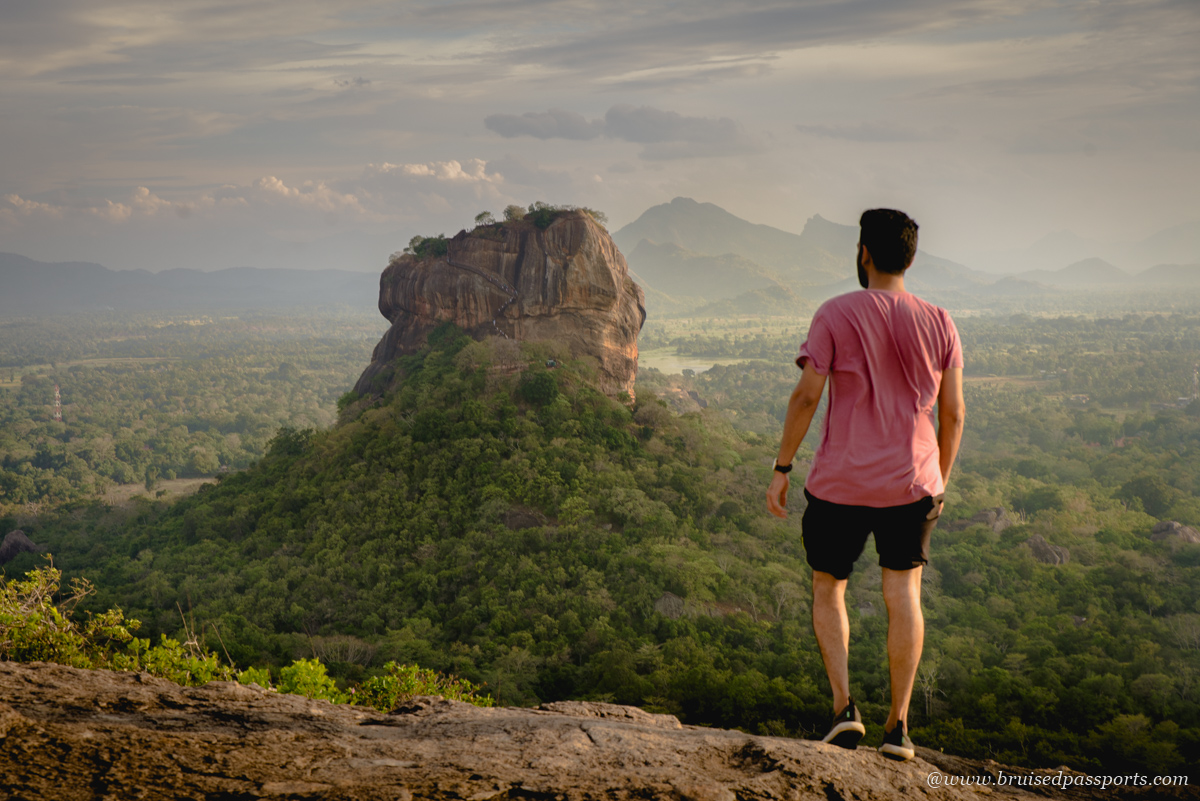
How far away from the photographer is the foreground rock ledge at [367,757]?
2.92 m

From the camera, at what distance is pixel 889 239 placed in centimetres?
368

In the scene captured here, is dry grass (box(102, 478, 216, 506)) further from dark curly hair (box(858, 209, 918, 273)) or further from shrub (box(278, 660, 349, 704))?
dark curly hair (box(858, 209, 918, 273))

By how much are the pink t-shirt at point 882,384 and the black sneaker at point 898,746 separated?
4.38 ft

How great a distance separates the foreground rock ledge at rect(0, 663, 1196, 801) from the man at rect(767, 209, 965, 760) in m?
0.65

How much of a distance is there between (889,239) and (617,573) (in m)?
18.7

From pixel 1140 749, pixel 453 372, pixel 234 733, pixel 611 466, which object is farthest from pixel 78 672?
pixel 453 372

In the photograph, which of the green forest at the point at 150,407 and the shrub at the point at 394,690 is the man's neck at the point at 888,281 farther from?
the green forest at the point at 150,407

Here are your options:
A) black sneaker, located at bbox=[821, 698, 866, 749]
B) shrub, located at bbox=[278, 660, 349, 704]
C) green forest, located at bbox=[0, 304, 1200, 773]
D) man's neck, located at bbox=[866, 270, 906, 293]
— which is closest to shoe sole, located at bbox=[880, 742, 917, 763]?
black sneaker, located at bbox=[821, 698, 866, 749]

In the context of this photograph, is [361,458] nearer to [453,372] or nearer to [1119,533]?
[453,372]

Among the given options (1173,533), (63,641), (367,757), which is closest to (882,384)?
(367,757)

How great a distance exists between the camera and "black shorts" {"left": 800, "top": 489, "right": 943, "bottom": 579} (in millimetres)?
3570

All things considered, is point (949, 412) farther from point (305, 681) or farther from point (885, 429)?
point (305, 681)

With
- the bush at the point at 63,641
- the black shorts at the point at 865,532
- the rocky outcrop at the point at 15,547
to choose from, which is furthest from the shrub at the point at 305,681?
the rocky outcrop at the point at 15,547

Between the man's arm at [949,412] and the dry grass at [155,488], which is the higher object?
the man's arm at [949,412]
